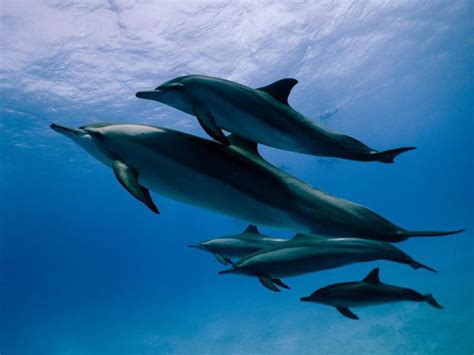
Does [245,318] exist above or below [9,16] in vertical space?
below

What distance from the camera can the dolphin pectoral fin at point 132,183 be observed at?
1574mm

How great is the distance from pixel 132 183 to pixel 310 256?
1527 mm

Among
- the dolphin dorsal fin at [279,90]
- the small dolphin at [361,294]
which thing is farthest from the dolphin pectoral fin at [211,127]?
the small dolphin at [361,294]

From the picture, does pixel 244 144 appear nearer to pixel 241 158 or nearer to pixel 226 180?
pixel 241 158

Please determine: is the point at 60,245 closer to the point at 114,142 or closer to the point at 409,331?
the point at 409,331

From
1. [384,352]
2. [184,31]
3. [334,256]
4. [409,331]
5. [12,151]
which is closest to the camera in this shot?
[334,256]

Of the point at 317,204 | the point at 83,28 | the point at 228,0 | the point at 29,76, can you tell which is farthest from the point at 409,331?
the point at 29,76

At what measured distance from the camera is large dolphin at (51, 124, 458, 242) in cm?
176

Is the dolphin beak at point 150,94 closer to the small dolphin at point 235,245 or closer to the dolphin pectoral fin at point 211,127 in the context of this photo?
the dolphin pectoral fin at point 211,127

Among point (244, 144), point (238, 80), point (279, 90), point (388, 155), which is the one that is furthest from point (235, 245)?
point (238, 80)

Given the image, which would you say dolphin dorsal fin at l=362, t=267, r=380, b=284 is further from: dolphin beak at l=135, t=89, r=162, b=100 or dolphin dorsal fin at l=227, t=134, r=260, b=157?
dolphin beak at l=135, t=89, r=162, b=100

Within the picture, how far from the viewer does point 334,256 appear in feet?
7.76

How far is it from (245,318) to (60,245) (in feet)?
262

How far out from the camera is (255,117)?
1.79m
